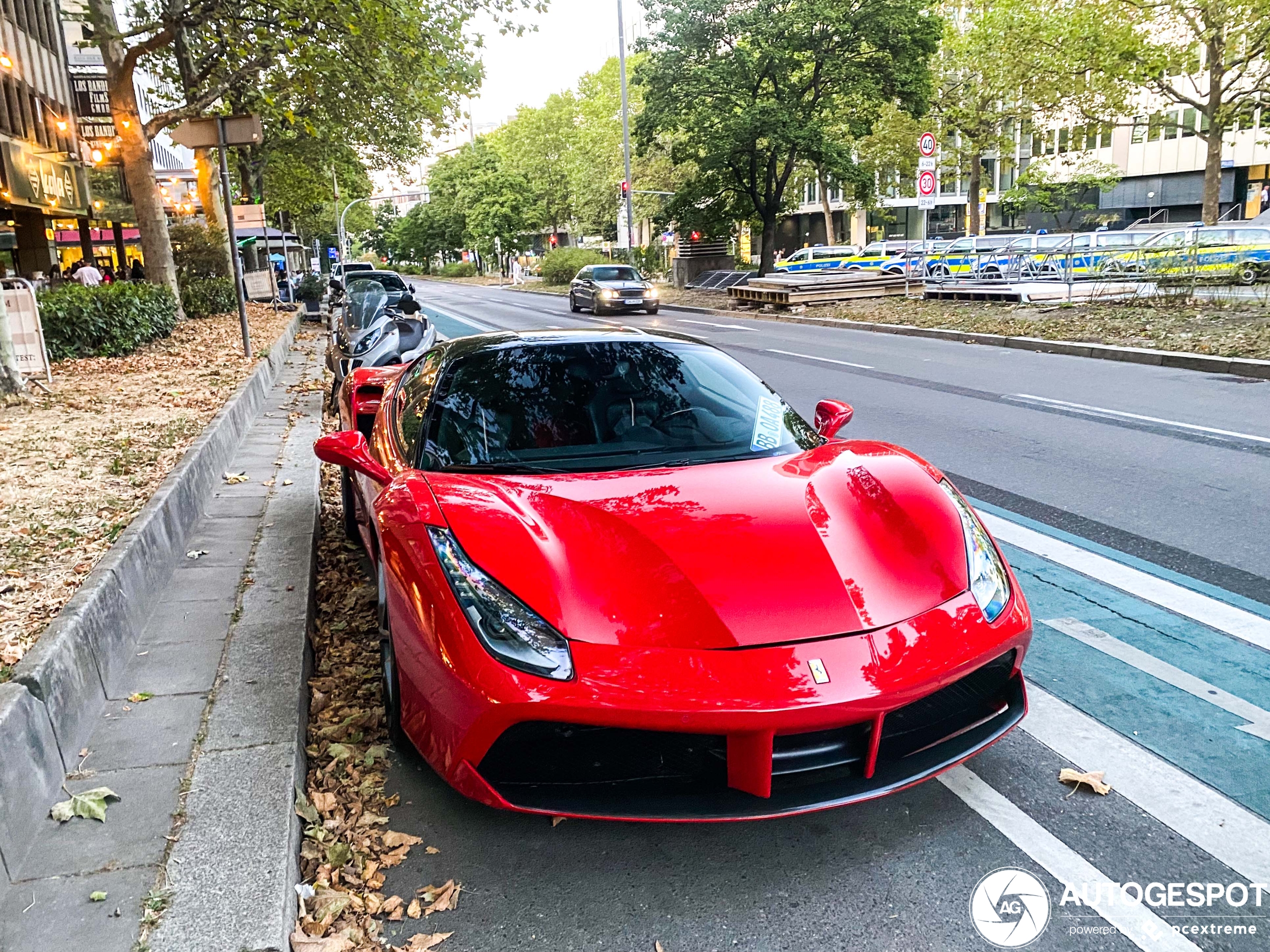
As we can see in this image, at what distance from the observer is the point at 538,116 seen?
6944 cm

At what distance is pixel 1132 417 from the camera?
891cm

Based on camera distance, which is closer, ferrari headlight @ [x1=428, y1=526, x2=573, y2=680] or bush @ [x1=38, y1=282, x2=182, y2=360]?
ferrari headlight @ [x1=428, y1=526, x2=573, y2=680]

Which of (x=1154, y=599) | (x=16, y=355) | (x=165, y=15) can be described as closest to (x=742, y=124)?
(x=165, y=15)

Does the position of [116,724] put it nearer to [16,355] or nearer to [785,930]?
[785,930]

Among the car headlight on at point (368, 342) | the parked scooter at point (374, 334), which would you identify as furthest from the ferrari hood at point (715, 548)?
the car headlight on at point (368, 342)

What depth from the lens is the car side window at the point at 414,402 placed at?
12.3 feet

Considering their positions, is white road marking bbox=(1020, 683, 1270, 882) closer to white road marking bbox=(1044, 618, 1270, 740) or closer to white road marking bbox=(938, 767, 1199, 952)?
white road marking bbox=(938, 767, 1199, 952)

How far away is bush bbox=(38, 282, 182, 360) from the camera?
12820mm

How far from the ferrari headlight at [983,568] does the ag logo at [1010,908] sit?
67 cm

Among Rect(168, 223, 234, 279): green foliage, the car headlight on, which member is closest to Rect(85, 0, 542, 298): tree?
Rect(168, 223, 234, 279): green foliage

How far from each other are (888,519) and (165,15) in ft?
60.7

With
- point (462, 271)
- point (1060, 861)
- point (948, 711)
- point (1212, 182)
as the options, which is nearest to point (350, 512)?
point (948, 711)

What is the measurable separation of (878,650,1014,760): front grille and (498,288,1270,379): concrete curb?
10.5 m

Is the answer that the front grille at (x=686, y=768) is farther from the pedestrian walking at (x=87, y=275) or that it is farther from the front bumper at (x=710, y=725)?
the pedestrian walking at (x=87, y=275)
